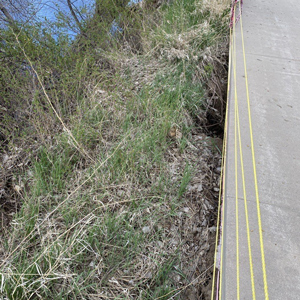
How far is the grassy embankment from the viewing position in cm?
205

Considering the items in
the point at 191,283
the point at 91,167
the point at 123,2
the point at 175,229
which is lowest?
the point at 191,283

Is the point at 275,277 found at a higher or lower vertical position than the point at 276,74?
lower

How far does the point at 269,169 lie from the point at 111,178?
1411 mm

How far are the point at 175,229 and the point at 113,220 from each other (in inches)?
21.0

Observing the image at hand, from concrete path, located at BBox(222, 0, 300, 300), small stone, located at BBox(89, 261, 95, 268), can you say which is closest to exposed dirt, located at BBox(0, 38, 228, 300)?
concrete path, located at BBox(222, 0, 300, 300)

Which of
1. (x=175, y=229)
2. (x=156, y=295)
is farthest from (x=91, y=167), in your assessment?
(x=156, y=295)

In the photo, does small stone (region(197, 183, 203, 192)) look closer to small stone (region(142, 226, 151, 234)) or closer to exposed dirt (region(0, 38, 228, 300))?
exposed dirt (region(0, 38, 228, 300))

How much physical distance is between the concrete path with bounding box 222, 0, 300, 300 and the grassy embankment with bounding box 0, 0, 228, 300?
1.45ft

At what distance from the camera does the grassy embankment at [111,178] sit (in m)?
2.05

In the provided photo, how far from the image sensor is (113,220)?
2.31 m

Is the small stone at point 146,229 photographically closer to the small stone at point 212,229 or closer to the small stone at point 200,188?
the small stone at point 212,229

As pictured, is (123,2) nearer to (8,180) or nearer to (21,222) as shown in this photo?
(8,180)

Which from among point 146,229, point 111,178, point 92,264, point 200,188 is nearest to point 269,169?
point 200,188

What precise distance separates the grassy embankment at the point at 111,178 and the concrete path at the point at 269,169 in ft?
Answer: 1.45
